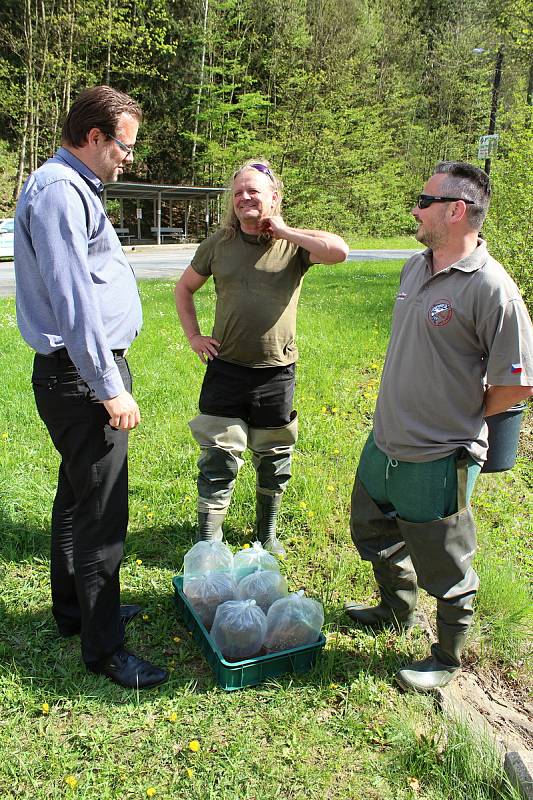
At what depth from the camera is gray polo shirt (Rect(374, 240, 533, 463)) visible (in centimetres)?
221

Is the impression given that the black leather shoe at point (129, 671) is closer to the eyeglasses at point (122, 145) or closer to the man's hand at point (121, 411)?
the man's hand at point (121, 411)

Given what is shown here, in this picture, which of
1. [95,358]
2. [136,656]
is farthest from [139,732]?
[95,358]

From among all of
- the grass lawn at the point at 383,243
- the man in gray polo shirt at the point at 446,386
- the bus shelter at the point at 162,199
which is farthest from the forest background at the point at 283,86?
the man in gray polo shirt at the point at 446,386

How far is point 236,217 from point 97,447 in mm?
1515

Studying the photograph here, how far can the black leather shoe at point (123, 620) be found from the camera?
2893mm

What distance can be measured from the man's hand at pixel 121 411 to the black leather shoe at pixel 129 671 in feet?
3.62

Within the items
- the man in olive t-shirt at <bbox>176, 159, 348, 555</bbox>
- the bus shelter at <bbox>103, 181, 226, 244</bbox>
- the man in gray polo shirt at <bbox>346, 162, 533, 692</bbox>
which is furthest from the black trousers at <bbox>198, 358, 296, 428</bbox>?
the bus shelter at <bbox>103, 181, 226, 244</bbox>

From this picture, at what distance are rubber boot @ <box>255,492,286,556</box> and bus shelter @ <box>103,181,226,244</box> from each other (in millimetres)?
26399

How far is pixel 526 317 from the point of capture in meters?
2.24

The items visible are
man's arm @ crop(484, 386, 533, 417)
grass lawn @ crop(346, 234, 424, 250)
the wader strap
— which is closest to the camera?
man's arm @ crop(484, 386, 533, 417)

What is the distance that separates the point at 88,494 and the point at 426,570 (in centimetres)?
141

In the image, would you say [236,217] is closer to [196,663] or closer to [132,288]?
[132,288]

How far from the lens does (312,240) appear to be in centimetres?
301

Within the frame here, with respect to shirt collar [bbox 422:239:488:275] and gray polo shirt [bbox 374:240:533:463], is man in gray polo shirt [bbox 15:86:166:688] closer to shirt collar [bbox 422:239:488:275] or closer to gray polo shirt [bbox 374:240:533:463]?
gray polo shirt [bbox 374:240:533:463]
